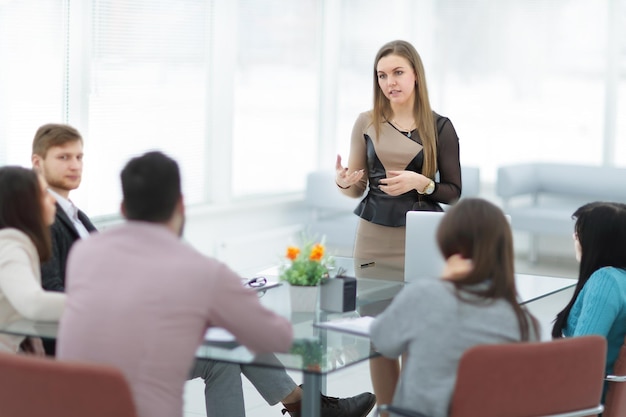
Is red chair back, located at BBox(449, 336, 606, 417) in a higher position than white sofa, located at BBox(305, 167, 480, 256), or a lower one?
higher

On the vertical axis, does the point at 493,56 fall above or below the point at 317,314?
above

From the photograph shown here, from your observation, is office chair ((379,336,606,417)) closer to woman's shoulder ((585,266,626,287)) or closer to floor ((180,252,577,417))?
woman's shoulder ((585,266,626,287))

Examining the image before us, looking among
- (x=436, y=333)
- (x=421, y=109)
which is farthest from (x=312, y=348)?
(x=421, y=109)

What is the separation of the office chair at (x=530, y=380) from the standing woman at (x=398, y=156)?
1.45 m

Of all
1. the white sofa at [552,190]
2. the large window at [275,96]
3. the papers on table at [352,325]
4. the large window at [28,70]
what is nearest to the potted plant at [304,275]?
the papers on table at [352,325]

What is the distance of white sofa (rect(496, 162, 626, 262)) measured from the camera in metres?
8.43

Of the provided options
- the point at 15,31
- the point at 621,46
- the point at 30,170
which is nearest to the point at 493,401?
the point at 30,170

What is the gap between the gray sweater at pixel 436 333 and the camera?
242cm

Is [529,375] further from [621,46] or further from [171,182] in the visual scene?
[621,46]

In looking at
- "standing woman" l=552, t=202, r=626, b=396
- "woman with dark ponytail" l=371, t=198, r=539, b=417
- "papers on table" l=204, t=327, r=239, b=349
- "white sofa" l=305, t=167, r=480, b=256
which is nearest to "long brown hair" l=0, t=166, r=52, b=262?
"papers on table" l=204, t=327, r=239, b=349

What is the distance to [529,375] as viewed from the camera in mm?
2443

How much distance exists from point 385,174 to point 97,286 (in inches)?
79.2

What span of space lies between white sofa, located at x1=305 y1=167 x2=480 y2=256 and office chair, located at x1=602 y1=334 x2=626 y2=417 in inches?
198

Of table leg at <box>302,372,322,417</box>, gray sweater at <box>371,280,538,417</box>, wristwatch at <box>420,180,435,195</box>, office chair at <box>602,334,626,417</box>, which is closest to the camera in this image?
gray sweater at <box>371,280,538,417</box>
